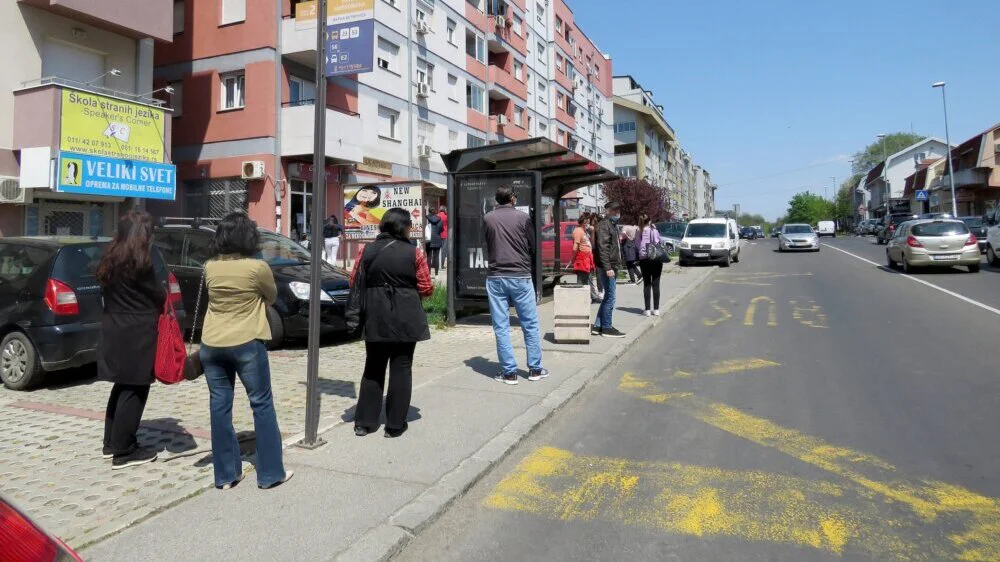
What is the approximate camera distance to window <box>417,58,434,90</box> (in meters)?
28.2

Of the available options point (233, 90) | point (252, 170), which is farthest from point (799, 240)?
point (233, 90)

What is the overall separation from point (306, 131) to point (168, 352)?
56.5ft

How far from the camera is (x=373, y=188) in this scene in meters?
11.8

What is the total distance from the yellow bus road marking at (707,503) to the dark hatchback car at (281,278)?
5.03m

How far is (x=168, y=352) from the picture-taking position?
14.5ft

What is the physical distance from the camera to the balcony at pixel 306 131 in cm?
2036

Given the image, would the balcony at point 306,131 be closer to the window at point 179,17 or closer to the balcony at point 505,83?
the window at point 179,17

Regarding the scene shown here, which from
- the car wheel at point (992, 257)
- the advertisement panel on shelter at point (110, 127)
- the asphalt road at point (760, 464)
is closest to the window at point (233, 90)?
the advertisement panel on shelter at point (110, 127)

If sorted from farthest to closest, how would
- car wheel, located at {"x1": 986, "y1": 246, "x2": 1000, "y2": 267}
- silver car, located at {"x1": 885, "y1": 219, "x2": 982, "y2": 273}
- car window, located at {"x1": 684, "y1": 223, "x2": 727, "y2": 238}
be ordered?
1. car window, located at {"x1": 684, "y1": 223, "x2": 727, "y2": 238}
2. car wheel, located at {"x1": 986, "y1": 246, "x2": 1000, "y2": 267}
3. silver car, located at {"x1": 885, "y1": 219, "x2": 982, "y2": 273}

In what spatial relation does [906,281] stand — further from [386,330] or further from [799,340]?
[386,330]

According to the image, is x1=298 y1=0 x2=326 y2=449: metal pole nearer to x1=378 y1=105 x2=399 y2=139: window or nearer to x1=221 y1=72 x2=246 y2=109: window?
x1=221 y1=72 x2=246 y2=109: window

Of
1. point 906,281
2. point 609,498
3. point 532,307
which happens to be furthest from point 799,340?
point 906,281

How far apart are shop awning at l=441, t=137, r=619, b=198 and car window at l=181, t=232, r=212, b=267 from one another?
12.1 feet

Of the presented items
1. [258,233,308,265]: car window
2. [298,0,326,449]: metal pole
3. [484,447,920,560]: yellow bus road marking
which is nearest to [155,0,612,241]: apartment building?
[258,233,308,265]: car window
